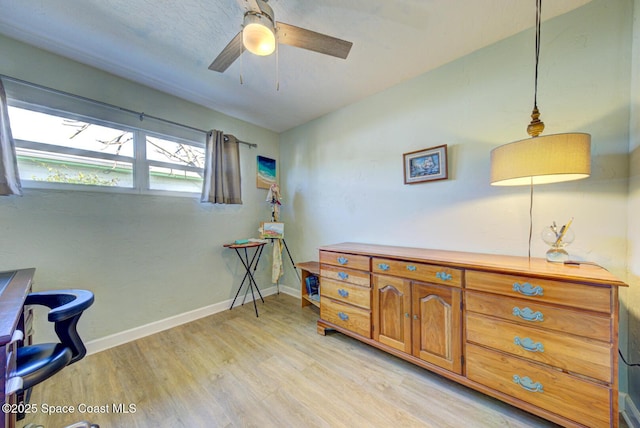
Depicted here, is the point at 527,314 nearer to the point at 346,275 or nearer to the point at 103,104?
the point at 346,275

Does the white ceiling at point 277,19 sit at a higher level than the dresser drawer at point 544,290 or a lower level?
higher

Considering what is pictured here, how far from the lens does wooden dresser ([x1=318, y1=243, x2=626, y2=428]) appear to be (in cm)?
109

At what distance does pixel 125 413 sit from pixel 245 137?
3003mm

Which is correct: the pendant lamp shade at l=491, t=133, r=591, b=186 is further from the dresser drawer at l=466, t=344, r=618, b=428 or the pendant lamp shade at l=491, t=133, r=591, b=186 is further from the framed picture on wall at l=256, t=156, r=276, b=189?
the framed picture on wall at l=256, t=156, r=276, b=189

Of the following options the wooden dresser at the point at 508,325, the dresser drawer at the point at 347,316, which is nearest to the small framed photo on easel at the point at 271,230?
the dresser drawer at the point at 347,316

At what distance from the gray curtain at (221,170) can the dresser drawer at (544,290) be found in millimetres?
Result: 2682

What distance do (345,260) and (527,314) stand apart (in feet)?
4.14

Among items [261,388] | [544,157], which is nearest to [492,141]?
[544,157]

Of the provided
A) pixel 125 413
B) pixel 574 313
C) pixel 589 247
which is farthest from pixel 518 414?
pixel 125 413

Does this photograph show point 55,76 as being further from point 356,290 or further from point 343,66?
point 356,290

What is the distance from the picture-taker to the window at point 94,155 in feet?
5.86

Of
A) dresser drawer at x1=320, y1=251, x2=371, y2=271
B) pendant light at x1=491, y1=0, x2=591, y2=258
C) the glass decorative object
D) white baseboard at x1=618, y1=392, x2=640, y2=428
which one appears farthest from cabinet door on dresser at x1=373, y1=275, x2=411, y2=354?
white baseboard at x1=618, y1=392, x2=640, y2=428

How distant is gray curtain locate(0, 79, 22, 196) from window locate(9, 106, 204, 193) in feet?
0.36

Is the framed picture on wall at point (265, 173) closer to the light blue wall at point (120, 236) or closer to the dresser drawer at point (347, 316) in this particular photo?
the light blue wall at point (120, 236)
